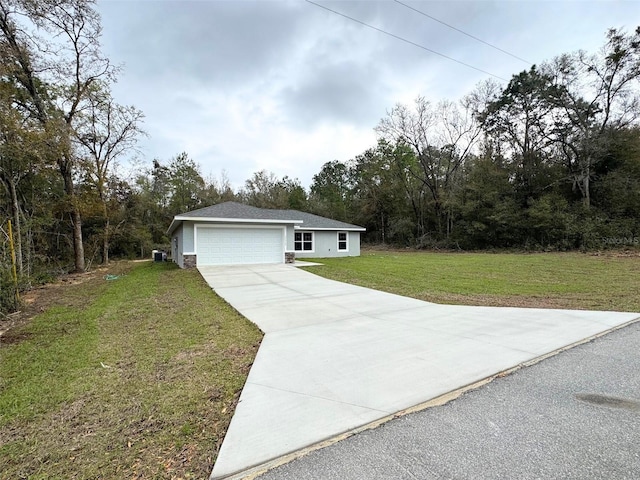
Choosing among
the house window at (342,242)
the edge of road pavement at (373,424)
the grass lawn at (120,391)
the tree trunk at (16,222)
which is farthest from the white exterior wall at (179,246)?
the edge of road pavement at (373,424)

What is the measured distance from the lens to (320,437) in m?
2.09

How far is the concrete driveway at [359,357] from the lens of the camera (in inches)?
86.5

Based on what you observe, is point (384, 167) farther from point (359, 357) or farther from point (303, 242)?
point (359, 357)

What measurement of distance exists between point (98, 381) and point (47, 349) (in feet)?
5.47

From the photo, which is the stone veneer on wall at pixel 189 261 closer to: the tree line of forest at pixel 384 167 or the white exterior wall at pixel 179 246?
the white exterior wall at pixel 179 246

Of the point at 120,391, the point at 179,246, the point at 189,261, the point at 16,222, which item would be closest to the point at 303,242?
the point at 179,246

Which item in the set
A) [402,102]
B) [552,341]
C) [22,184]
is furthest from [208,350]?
[402,102]

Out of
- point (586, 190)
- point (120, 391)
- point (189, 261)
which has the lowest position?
point (120, 391)

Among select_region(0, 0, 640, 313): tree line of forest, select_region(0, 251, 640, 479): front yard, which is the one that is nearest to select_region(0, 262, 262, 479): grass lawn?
select_region(0, 251, 640, 479): front yard

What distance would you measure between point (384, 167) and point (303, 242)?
54.7 ft

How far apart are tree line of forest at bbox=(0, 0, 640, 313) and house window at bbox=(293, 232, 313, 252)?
1022 cm

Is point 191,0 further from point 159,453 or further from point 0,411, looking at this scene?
point 159,453

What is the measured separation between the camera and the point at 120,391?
283cm

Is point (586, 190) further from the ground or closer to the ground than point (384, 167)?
closer to the ground
